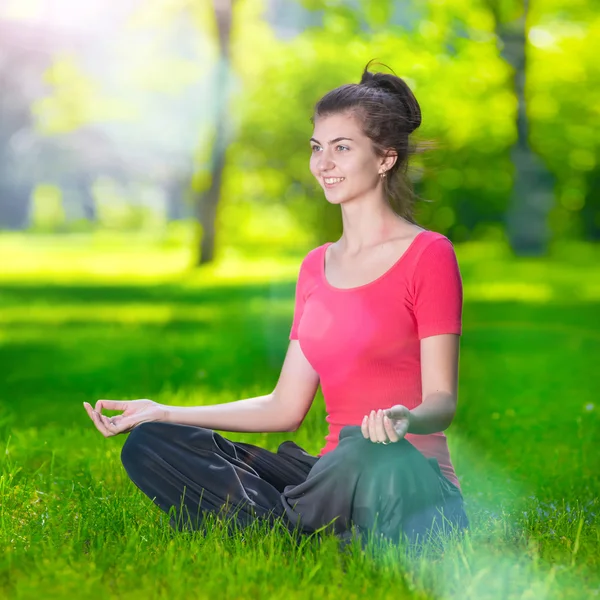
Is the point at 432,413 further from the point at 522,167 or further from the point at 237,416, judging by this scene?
the point at 522,167

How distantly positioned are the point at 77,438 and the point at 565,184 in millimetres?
22601

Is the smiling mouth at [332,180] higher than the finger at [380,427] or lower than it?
higher

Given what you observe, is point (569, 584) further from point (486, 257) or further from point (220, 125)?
point (486, 257)

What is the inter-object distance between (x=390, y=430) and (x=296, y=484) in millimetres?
849

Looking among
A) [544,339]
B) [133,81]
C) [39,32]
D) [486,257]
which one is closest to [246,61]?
[133,81]

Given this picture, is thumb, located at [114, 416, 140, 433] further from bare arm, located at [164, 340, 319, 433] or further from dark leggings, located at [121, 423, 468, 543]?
bare arm, located at [164, 340, 319, 433]

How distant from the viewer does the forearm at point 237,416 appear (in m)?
3.64

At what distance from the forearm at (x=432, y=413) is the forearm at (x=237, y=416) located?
696mm

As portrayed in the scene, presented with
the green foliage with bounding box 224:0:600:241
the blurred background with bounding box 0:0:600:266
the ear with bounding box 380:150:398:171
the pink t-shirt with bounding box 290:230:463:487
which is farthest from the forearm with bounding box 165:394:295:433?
the green foliage with bounding box 224:0:600:241

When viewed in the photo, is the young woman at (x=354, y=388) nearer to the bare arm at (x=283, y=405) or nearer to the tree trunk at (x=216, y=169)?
the bare arm at (x=283, y=405)

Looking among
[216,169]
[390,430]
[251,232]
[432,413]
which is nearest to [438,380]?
[432,413]

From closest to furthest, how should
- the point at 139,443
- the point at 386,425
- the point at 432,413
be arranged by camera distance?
the point at 386,425 < the point at 432,413 < the point at 139,443

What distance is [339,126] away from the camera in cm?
356

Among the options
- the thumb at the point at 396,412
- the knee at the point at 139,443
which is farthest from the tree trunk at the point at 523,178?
the thumb at the point at 396,412
